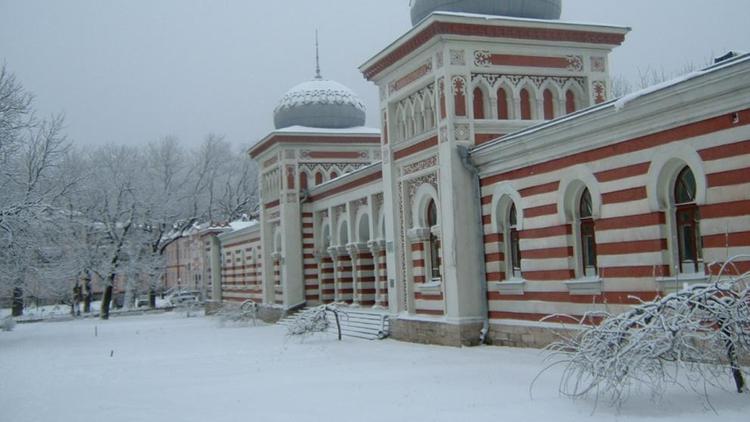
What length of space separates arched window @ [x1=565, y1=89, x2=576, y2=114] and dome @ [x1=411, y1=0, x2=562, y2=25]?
6.01 feet

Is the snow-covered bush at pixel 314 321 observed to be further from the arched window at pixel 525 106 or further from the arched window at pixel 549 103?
the arched window at pixel 549 103

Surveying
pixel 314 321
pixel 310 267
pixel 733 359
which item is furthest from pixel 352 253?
pixel 733 359

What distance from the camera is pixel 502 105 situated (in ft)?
58.9

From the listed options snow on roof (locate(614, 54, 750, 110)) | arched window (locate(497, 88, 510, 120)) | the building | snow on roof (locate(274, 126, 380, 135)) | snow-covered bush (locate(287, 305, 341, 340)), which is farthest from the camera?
snow on roof (locate(274, 126, 380, 135))

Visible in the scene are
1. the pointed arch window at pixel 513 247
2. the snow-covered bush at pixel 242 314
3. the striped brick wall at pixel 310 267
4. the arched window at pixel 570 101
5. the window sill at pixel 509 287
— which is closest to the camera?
the window sill at pixel 509 287

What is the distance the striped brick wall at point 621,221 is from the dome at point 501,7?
4.09 m

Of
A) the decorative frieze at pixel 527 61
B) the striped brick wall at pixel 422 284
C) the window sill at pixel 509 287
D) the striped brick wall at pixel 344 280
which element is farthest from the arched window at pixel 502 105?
the striped brick wall at pixel 344 280

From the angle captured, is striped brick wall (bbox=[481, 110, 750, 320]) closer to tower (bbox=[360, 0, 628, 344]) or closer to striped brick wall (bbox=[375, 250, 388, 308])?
tower (bbox=[360, 0, 628, 344])

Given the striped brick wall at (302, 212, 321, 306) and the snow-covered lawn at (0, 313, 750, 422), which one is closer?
the snow-covered lawn at (0, 313, 750, 422)

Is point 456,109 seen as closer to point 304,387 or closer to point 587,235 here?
point 587,235

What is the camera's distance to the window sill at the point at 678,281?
446 inches

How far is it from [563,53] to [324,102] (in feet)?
41.3

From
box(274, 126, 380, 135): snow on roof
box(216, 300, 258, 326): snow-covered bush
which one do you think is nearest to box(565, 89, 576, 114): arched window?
box(274, 126, 380, 135): snow on roof

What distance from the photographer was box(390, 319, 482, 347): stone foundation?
1677 cm
